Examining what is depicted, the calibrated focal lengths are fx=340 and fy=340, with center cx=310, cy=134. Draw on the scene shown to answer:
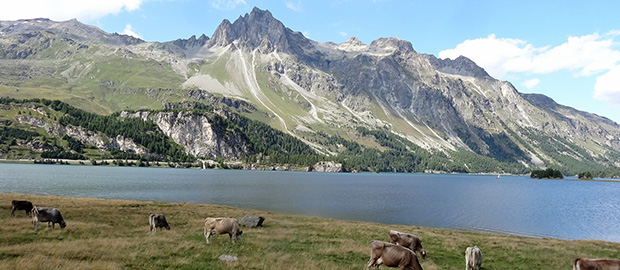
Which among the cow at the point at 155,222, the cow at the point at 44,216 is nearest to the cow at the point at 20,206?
the cow at the point at 44,216

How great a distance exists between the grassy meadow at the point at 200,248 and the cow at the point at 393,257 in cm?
270

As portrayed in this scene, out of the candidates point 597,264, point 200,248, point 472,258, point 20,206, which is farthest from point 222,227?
point 20,206

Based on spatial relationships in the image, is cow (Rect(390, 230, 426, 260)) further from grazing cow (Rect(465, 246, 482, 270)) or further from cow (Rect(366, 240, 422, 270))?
cow (Rect(366, 240, 422, 270))

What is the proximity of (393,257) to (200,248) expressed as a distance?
47.3 feet

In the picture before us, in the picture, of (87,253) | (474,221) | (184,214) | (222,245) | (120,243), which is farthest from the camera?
(474,221)

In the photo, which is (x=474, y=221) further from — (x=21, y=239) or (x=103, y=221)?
(x=21, y=239)

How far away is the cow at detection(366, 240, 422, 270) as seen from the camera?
20.6 meters

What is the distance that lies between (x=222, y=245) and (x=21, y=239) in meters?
14.7

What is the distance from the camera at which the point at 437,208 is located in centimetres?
9581

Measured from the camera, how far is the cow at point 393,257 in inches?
812

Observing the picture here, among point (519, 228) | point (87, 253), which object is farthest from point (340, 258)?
point (519, 228)

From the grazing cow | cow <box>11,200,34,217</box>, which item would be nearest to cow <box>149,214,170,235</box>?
cow <box>11,200,34,217</box>

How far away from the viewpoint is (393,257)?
20953mm

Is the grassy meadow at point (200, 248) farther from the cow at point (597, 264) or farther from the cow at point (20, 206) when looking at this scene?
the cow at point (597, 264)
